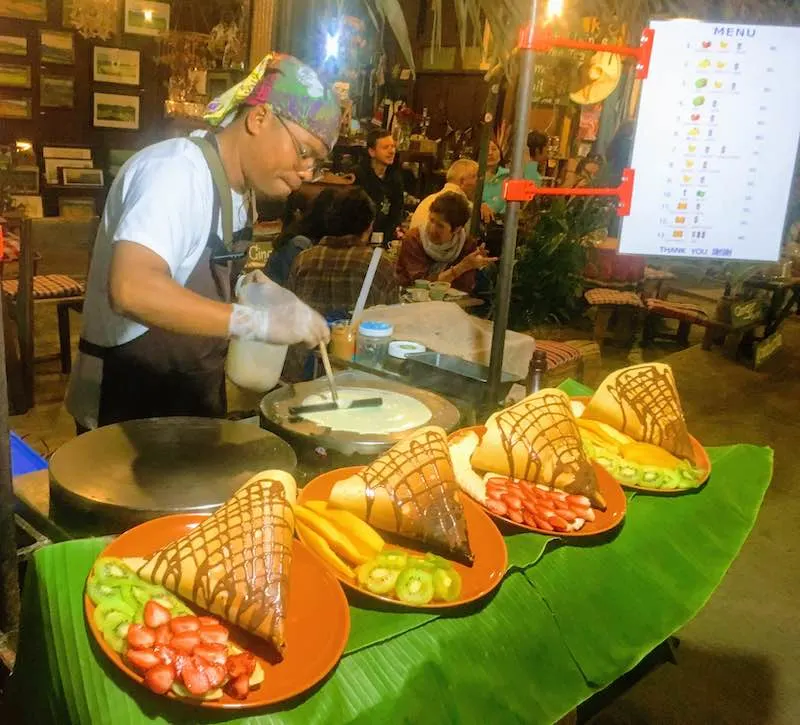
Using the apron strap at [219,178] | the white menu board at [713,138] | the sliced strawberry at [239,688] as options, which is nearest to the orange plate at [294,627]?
the sliced strawberry at [239,688]

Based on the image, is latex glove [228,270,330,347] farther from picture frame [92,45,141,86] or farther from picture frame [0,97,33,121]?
picture frame [92,45,141,86]

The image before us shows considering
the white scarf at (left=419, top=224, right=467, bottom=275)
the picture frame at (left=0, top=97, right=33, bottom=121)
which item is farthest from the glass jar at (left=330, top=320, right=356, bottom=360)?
the picture frame at (left=0, top=97, right=33, bottom=121)

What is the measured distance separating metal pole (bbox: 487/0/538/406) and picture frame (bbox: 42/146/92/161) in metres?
6.87

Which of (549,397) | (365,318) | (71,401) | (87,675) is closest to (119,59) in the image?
(365,318)

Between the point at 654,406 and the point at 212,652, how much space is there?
4.41 feet

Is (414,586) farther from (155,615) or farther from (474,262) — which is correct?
(474,262)

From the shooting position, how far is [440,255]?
207 inches

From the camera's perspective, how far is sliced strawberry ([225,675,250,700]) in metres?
0.94

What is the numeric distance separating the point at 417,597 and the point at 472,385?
972mm

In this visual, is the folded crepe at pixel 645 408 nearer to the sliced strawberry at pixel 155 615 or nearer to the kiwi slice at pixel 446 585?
the kiwi slice at pixel 446 585

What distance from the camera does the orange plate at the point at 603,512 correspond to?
1.46 m

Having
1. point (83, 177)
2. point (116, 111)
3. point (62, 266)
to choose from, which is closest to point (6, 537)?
point (62, 266)

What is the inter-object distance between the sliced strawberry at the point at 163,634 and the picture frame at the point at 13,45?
7.51 metres

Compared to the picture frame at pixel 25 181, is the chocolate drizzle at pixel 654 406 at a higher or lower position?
lower
